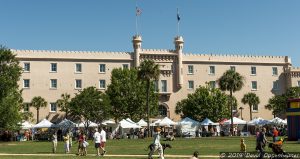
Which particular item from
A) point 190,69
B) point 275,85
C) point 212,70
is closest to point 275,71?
point 275,85

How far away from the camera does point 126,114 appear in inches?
3039

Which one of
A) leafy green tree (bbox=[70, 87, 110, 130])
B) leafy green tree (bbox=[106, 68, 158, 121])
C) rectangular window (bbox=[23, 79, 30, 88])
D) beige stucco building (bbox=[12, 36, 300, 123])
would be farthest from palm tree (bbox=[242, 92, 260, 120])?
rectangular window (bbox=[23, 79, 30, 88])

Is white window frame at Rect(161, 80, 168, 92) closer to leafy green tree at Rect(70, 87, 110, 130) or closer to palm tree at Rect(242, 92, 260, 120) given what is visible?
palm tree at Rect(242, 92, 260, 120)

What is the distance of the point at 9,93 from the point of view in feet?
195

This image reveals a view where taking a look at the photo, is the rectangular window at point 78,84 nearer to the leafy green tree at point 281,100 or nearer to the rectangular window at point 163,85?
the rectangular window at point 163,85

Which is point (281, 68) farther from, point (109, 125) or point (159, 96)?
point (109, 125)

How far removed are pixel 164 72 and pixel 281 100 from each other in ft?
66.7

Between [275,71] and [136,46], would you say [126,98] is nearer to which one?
[136,46]

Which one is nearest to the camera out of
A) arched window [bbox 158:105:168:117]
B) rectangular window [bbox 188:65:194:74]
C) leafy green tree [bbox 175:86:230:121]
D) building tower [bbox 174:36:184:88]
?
leafy green tree [bbox 175:86:230:121]

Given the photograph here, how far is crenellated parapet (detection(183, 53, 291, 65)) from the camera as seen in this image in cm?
8981

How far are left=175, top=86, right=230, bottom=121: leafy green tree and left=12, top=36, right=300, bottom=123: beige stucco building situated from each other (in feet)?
23.1

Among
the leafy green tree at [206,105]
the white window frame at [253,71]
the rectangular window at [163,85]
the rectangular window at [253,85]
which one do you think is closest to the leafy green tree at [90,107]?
the leafy green tree at [206,105]

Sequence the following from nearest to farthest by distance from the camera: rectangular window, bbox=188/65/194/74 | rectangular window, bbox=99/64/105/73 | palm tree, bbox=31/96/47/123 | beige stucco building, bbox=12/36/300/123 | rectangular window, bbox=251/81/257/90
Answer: palm tree, bbox=31/96/47/123, beige stucco building, bbox=12/36/300/123, rectangular window, bbox=99/64/105/73, rectangular window, bbox=188/65/194/74, rectangular window, bbox=251/81/257/90

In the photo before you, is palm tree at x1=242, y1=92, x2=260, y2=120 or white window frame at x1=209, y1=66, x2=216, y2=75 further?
white window frame at x1=209, y1=66, x2=216, y2=75
